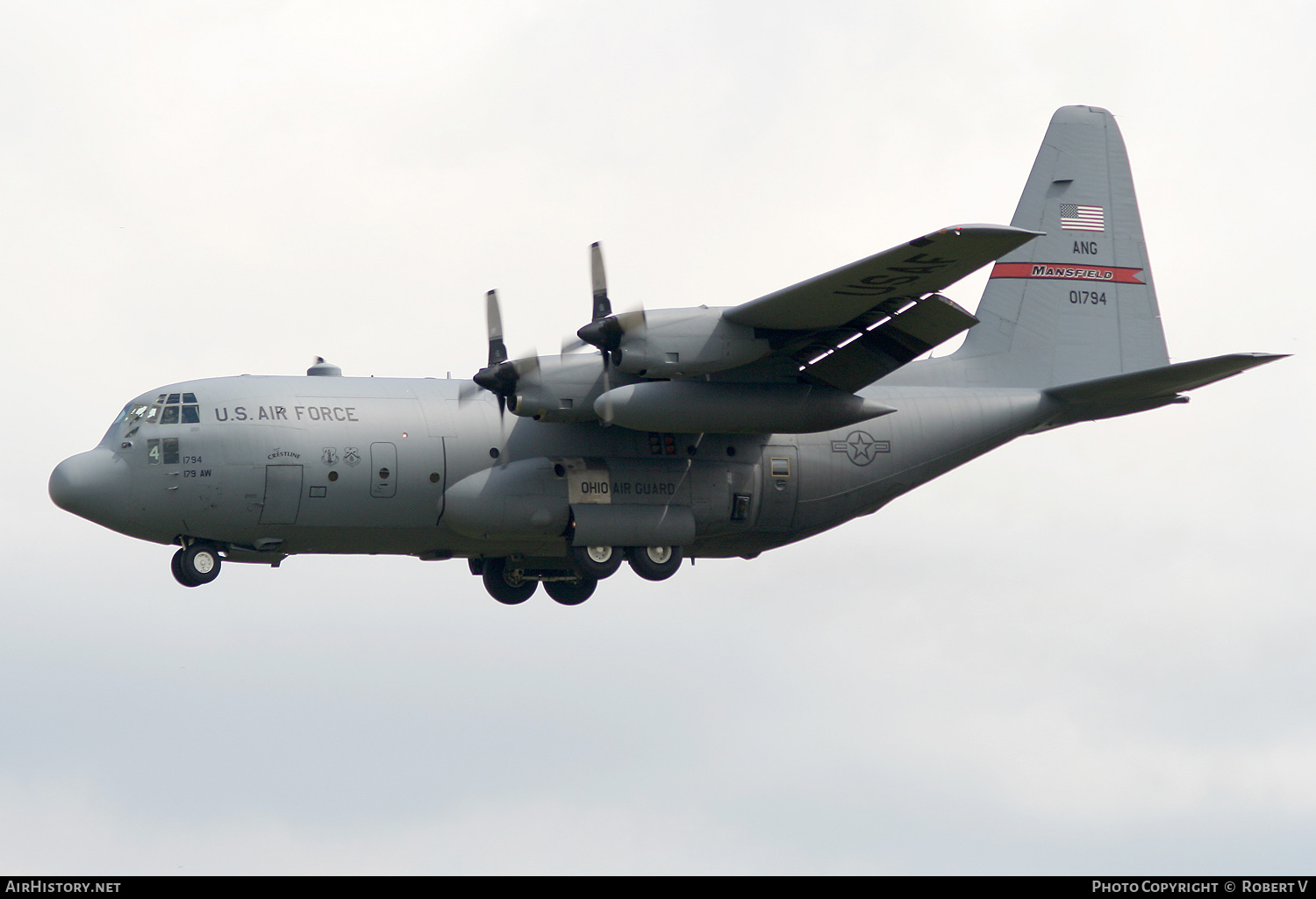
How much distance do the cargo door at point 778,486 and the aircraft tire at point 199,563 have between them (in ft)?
23.5

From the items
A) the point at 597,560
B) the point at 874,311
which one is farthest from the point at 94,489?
the point at 874,311

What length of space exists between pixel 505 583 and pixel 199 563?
459 cm

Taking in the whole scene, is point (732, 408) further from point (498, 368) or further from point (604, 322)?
point (498, 368)

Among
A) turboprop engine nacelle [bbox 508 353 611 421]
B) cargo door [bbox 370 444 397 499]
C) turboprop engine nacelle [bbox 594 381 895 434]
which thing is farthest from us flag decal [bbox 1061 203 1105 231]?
cargo door [bbox 370 444 397 499]

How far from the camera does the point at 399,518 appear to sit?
20922 mm

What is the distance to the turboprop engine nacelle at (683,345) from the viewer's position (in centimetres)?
1989

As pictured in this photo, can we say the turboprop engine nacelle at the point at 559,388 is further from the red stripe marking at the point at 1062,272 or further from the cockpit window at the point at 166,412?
the red stripe marking at the point at 1062,272

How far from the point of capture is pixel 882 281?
63.1 feet

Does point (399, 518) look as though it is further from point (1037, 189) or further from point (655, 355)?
point (1037, 189)

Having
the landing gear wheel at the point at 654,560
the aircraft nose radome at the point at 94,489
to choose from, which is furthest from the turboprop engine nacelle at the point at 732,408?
the aircraft nose radome at the point at 94,489

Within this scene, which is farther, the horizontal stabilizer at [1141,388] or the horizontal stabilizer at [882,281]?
the horizontal stabilizer at [1141,388]

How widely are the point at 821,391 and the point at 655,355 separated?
101 inches

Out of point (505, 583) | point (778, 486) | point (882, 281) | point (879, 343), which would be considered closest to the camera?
point (882, 281)
